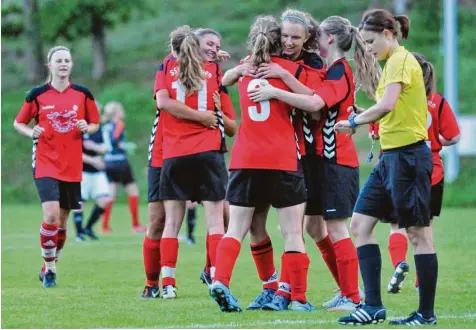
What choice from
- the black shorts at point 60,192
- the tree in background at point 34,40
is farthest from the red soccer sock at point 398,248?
the tree in background at point 34,40

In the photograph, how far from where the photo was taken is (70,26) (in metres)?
37.1

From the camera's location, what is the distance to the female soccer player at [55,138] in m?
10.5

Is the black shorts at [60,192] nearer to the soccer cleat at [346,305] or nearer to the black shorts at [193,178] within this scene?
the black shorts at [193,178]

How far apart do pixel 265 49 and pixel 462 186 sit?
17879 mm

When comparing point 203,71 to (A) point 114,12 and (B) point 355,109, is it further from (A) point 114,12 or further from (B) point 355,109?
(A) point 114,12

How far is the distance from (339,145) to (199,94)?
4.68 ft

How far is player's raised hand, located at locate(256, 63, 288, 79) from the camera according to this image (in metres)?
7.80

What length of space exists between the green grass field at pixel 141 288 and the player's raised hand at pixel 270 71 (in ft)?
5.19

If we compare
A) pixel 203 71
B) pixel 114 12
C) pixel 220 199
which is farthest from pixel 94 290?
pixel 114 12

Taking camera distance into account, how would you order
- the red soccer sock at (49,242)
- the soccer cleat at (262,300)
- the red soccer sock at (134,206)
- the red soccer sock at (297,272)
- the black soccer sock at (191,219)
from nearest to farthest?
the red soccer sock at (297,272)
the soccer cleat at (262,300)
the red soccer sock at (49,242)
the black soccer sock at (191,219)
the red soccer sock at (134,206)

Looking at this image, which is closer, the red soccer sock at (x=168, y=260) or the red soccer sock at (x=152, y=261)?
the red soccer sock at (x=168, y=260)

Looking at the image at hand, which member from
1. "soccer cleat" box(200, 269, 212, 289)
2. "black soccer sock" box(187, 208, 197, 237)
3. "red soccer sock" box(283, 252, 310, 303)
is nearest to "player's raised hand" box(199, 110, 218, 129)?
"red soccer sock" box(283, 252, 310, 303)

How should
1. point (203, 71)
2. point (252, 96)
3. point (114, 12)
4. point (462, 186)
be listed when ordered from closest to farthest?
point (252, 96), point (203, 71), point (462, 186), point (114, 12)

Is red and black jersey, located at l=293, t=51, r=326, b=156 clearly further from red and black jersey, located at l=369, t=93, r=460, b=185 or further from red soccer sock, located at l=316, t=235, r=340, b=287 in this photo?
red and black jersey, located at l=369, t=93, r=460, b=185
